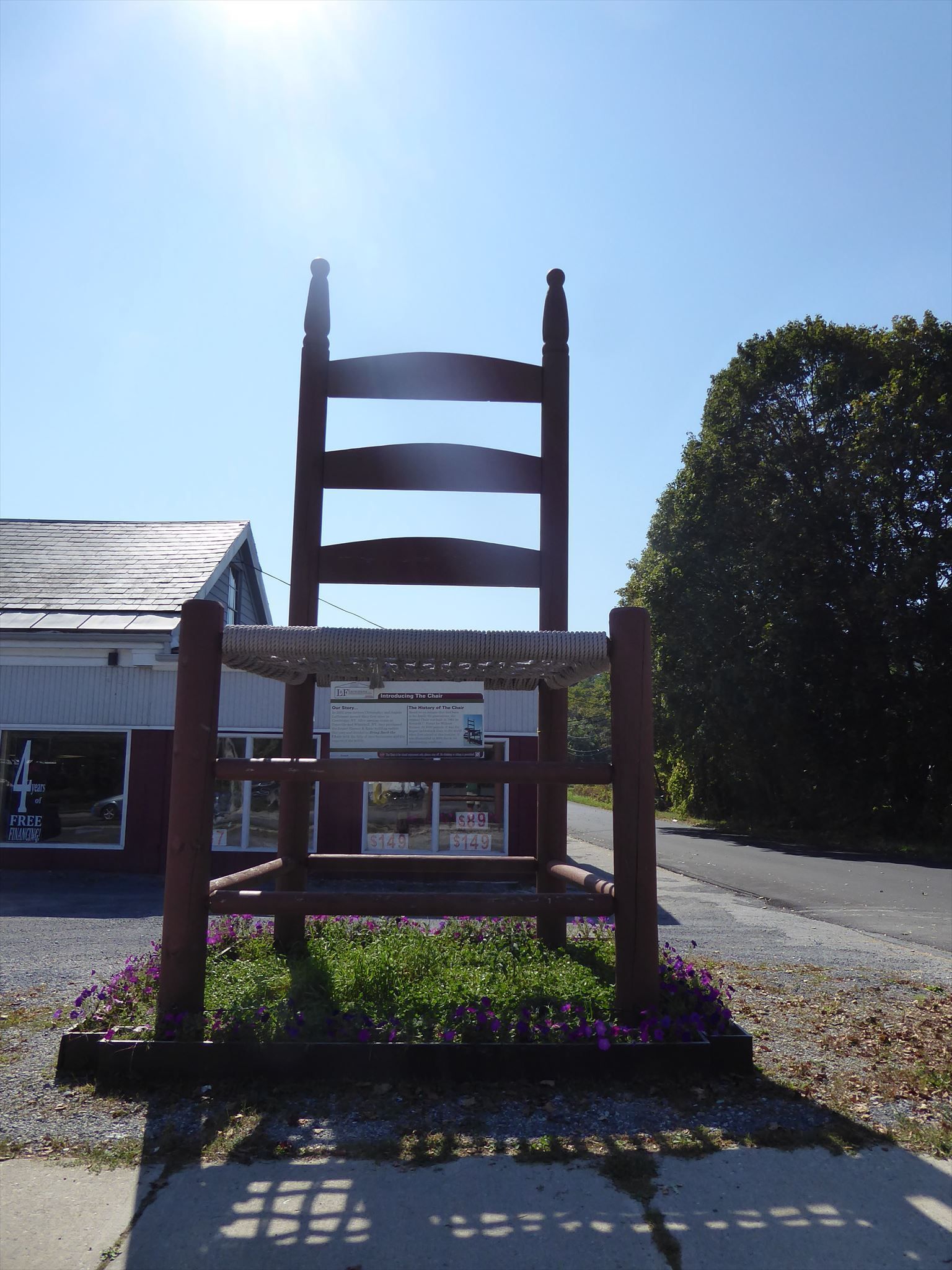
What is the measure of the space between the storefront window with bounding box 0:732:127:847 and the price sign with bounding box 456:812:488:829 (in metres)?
5.18

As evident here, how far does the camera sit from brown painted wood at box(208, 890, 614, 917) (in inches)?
162

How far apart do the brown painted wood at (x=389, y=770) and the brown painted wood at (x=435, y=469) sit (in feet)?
6.12

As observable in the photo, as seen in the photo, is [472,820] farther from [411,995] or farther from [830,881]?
[411,995]

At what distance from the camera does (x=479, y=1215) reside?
2.76 m

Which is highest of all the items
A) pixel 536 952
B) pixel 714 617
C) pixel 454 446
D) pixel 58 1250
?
pixel 714 617

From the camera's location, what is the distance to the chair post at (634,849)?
160 inches

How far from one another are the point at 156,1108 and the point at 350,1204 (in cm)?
110

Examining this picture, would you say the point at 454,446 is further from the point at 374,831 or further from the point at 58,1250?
the point at 374,831

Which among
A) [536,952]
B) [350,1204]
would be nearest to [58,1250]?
[350,1204]

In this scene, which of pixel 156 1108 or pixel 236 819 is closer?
pixel 156 1108

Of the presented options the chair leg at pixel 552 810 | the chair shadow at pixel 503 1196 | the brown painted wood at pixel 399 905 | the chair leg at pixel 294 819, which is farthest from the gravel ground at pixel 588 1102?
the chair leg at pixel 294 819

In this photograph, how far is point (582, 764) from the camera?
432 centimetres

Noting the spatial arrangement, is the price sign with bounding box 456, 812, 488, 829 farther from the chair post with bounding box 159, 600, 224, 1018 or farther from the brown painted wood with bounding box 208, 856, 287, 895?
the chair post with bounding box 159, 600, 224, 1018

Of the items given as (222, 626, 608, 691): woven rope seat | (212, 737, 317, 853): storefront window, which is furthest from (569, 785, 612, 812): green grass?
(222, 626, 608, 691): woven rope seat
